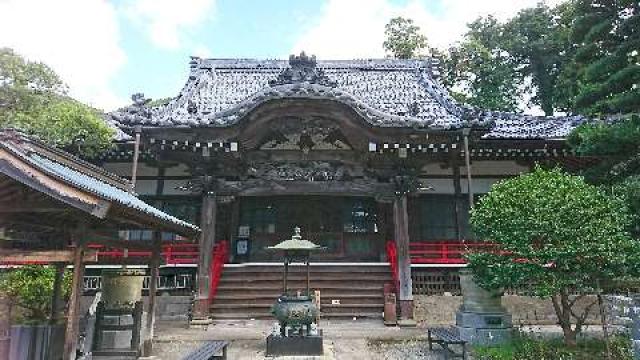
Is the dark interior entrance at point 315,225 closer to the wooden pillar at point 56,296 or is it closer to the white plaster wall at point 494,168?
the white plaster wall at point 494,168

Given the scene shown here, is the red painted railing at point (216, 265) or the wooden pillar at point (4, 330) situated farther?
the red painted railing at point (216, 265)

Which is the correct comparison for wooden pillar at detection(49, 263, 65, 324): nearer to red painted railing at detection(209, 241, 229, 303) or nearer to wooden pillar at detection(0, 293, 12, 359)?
wooden pillar at detection(0, 293, 12, 359)

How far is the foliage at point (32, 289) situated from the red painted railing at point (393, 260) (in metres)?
8.22

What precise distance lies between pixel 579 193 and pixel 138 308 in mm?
8621

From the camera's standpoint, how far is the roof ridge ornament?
41.0ft

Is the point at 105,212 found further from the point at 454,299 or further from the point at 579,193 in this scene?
the point at 454,299

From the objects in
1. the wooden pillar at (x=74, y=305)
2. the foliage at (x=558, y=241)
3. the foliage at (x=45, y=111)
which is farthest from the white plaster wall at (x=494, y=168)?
the wooden pillar at (x=74, y=305)

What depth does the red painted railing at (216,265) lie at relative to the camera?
12094 millimetres

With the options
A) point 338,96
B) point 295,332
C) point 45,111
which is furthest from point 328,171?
point 45,111

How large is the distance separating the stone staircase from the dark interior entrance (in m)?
1.72

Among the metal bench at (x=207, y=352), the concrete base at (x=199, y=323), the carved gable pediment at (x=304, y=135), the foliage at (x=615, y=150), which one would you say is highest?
the carved gable pediment at (x=304, y=135)

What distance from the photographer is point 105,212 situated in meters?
5.20

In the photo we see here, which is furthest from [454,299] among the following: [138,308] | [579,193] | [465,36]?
[465,36]

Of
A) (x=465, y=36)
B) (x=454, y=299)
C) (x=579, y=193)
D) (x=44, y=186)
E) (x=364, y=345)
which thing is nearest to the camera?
(x=44, y=186)
